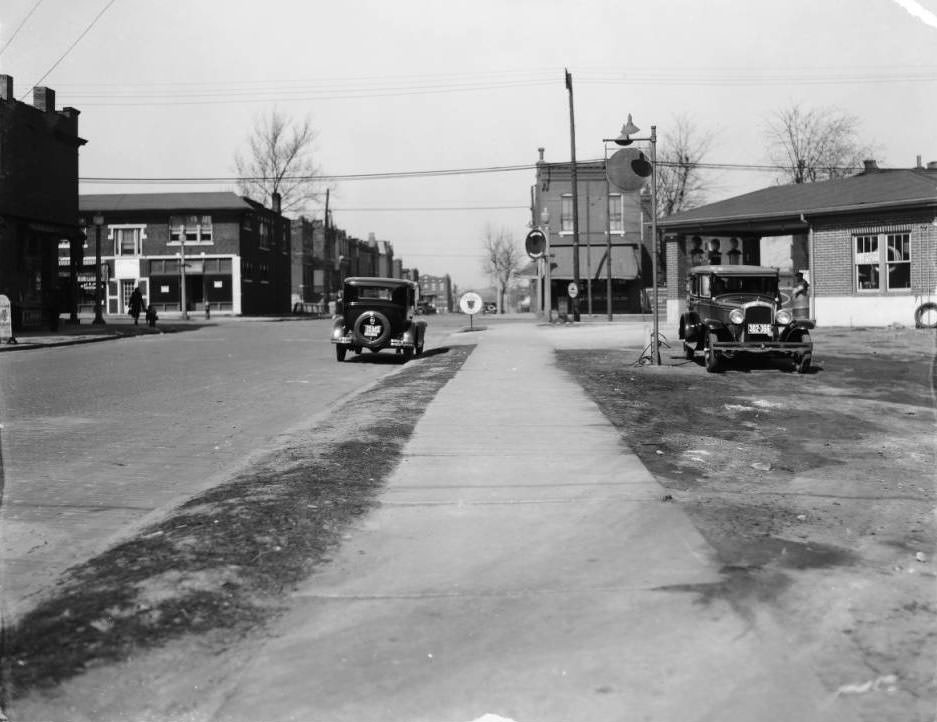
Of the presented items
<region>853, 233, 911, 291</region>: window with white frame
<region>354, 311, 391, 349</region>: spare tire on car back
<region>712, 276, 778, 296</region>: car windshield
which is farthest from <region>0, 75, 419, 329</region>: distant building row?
<region>853, 233, 911, 291</region>: window with white frame

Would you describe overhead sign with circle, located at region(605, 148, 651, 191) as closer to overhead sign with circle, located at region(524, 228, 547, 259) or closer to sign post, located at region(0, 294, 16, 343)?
sign post, located at region(0, 294, 16, 343)

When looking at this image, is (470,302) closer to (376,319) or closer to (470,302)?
(470,302)

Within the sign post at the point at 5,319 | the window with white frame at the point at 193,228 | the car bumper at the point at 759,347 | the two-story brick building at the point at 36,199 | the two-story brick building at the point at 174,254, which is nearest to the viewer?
the car bumper at the point at 759,347

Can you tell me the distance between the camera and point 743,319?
51.7ft

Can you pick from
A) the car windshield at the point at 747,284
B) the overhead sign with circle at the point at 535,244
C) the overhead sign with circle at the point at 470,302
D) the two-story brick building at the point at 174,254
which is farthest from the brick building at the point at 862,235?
the two-story brick building at the point at 174,254

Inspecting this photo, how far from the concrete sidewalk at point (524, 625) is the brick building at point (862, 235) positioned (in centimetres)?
2353

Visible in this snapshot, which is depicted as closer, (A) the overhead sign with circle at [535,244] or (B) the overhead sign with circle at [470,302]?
(B) the overhead sign with circle at [470,302]

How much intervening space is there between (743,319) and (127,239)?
2176 inches

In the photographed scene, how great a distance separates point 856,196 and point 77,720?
1169 inches

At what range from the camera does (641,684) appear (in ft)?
10.8

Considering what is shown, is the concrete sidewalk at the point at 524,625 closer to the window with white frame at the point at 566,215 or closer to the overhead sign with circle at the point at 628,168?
the overhead sign with circle at the point at 628,168

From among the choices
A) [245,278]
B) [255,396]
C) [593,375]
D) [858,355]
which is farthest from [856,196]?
[245,278]

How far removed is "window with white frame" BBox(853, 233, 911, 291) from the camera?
27.0 m

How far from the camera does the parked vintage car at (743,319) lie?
607 inches
